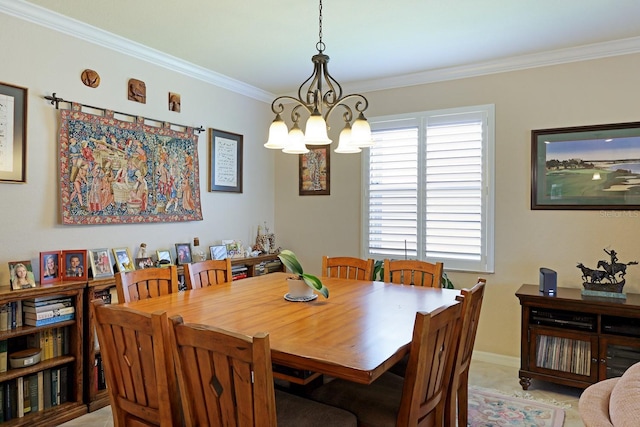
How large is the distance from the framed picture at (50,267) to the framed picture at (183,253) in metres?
1.00

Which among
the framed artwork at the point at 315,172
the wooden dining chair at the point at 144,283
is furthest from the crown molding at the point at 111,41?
the wooden dining chair at the point at 144,283

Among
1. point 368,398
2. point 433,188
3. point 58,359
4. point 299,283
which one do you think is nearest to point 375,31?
point 433,188

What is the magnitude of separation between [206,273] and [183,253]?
2.78 ft

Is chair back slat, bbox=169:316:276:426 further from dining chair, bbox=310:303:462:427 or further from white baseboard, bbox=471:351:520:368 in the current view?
white baseboard, bbox=471:351:520:368

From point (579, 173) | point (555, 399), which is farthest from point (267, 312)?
point (579, 173)

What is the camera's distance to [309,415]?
1727mm

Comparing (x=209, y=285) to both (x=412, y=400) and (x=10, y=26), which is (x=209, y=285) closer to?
(x=412, y=400)

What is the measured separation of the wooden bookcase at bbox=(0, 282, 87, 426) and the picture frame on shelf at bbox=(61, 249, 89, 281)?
11cm

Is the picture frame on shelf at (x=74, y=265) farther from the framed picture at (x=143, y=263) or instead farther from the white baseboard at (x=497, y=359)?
the white baseboard at (x=497, y=359)

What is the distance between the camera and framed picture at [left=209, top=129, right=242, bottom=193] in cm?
416

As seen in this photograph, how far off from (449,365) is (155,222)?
266 cm

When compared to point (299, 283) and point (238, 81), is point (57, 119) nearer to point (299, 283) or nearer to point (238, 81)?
point (238, 81)

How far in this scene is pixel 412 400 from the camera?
1.58 meters

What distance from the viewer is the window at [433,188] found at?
12.5 feet
